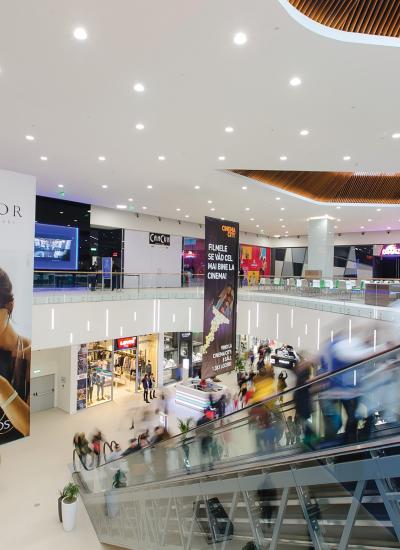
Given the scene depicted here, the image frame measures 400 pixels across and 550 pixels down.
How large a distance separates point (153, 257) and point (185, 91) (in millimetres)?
15335

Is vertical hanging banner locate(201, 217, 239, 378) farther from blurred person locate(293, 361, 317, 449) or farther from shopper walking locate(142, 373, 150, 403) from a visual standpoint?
shopper walking locate(142, 373, 150, 403)

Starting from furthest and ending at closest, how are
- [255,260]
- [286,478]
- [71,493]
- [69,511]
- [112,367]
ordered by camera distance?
[255,260]
[112,367]
[71,493]
[69,511]
[286,478]

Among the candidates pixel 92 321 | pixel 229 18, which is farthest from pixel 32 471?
pixel 229 18

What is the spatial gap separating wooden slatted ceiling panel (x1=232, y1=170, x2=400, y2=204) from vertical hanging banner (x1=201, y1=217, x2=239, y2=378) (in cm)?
608

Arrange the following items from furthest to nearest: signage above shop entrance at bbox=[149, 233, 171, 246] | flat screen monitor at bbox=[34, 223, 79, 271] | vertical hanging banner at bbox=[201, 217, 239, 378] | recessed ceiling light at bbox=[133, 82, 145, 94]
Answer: signage above shop entrance at bbox=[149, 233, 171, 246] → flat screen monitor at bbox=[34, 223, 79, 271] → vertical hanging banner at bbox=[201, 217, 239, 378] → recessed ceiling light at bbox=[133, 82, 145, 94]

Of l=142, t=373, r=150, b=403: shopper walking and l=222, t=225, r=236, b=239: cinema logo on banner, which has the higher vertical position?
l=222, t=225, r=236, b=239: cinema logo on banner

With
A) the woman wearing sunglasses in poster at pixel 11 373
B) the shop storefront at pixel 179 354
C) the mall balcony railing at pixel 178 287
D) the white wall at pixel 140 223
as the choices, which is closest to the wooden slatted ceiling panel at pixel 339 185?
the mall balcony railing at pixel 178 287

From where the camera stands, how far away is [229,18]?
411cm

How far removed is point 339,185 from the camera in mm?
15273

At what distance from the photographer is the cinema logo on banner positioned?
752 centimetres

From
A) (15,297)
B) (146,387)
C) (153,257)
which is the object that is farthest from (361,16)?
(153,257)

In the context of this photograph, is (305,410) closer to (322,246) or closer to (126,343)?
(126,343)

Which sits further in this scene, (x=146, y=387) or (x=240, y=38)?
(x=146, y=387)

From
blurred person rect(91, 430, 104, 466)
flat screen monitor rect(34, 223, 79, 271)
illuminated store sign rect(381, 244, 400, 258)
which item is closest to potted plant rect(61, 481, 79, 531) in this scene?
blurred person rect(91, 430, 104, 466)
